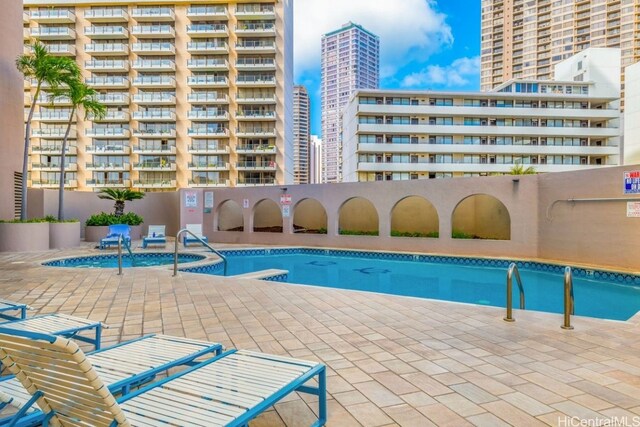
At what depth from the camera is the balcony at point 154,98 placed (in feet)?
127

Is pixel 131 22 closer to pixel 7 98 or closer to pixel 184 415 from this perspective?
pixel 7 98

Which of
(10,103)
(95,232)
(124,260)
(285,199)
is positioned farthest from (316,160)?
(124,260)

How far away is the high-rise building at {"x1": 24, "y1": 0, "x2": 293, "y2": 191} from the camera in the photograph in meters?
38.7

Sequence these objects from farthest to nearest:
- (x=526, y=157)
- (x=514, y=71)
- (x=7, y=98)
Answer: (x=514, y=71) → (x=526, y=157) → (x=7, y=98)

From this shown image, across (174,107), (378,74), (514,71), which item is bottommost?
(174,107)

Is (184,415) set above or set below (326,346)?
above

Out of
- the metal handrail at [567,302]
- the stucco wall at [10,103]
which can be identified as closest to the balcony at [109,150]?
the stucco wall at [10,103]

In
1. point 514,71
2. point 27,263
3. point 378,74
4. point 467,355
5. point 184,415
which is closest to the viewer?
point 184,415

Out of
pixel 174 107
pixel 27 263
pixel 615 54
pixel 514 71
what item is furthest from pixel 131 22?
pixel 514 71

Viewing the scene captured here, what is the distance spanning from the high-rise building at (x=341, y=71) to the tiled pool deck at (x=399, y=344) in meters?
112

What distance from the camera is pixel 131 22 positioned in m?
39.7

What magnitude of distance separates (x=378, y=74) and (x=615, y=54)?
86.9 meters

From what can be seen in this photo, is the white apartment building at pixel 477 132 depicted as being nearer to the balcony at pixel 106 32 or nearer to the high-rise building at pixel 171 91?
the high-rise building at pixel 171 91

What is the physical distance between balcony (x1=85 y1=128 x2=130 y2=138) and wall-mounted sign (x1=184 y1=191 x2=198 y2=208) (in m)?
26.6
